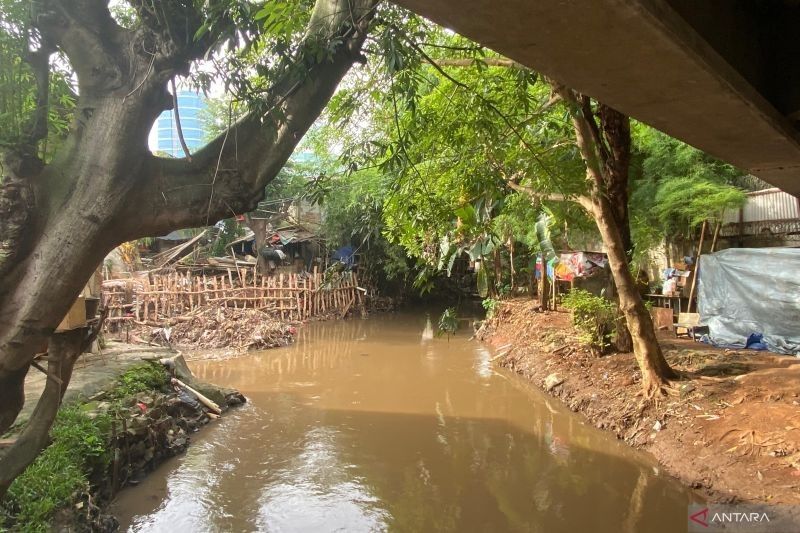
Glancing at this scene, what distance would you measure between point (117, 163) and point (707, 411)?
24.1 ft

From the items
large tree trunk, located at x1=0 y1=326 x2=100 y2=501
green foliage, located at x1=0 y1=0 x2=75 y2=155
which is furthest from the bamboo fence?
green foliage, located at x1=0 y1=0 x2=75 y2=155

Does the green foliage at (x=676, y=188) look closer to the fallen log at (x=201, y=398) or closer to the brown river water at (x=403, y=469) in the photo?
the brown river water at (x=403, y=469)

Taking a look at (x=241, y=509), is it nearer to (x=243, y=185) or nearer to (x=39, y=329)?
(x=39, y=329)

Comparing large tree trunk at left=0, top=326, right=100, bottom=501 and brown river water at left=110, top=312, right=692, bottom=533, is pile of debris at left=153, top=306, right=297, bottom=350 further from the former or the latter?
large tree trunk at left=0, top=326, right=100, bottom=501

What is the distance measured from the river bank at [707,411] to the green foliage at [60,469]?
21.7ft

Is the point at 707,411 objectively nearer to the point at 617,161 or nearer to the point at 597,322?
the point at 597,322

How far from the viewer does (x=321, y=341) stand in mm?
15977

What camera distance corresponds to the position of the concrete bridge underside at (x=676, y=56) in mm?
1320

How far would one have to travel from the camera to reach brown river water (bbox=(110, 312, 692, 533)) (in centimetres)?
571

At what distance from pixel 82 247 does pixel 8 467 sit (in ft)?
4.54

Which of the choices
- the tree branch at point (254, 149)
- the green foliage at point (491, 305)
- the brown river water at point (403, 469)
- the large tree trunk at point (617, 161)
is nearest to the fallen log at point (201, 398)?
the brown river water at point (403, 469)

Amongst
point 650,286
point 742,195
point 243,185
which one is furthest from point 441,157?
point 650,286

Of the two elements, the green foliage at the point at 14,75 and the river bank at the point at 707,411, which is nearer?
the green foliage at the point at 14,75

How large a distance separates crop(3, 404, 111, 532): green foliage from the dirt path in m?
0.64
